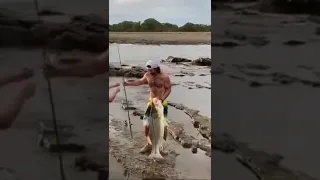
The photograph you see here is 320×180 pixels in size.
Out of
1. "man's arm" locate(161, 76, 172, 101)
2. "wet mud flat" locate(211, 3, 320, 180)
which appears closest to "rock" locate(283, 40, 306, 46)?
"wet mud flat" locate(211, 3, 320, 180)

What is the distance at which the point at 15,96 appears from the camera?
133 centimetres

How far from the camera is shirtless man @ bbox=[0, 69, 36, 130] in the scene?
1.32 m

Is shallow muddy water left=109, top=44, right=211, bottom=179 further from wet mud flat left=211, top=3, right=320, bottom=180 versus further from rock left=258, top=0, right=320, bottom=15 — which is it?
rock left=258, top=0, right=320, bottom=15

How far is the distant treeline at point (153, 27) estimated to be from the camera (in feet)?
4.70

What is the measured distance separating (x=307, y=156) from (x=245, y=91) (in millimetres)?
279

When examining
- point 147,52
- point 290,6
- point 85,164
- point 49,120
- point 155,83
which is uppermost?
point 290,6

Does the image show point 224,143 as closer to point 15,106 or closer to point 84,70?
point 84,70

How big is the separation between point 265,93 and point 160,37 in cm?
40

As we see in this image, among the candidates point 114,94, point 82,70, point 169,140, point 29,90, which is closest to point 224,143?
point 169,140

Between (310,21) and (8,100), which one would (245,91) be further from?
(8,100)

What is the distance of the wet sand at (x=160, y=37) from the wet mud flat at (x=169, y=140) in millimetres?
87

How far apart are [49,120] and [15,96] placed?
128 millimetres

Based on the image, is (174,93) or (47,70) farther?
(174,93)

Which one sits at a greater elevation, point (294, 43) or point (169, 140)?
point (294, 43)
